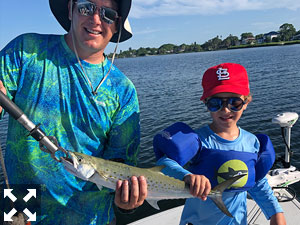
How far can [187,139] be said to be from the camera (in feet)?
9.38

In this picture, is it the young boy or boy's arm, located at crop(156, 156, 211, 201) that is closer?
boy's arm, located at crop(156, 156, 211, 201)

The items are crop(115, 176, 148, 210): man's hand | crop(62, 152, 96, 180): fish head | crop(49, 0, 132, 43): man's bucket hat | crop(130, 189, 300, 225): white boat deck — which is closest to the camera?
crop(62, 152, 96, 180): fish head

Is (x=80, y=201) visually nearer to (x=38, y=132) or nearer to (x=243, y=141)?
(x=38, y=132)

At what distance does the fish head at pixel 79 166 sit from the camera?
2.17m

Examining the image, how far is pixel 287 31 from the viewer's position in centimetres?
17862

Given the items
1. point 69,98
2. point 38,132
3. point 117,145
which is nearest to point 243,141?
point 117,145

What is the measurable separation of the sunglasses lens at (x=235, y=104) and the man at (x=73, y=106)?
1242mm

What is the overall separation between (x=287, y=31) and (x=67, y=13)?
209 meters

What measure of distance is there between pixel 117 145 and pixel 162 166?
53 centimetres

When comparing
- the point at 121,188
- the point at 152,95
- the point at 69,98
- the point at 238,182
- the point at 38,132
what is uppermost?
the point at 69,98

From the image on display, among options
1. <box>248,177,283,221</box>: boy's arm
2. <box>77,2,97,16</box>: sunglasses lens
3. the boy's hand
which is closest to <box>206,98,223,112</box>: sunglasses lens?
the boy's hand

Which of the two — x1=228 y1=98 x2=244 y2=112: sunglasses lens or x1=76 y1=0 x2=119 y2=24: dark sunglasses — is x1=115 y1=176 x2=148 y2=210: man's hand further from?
x1=76 y1=0 x2=119 y2=24: dark sunglasses

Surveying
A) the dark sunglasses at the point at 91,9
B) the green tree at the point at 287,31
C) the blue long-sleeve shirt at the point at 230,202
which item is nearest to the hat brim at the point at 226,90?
the blue long-sleeve shirt at the point at 230,202

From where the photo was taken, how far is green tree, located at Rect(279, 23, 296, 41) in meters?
171
